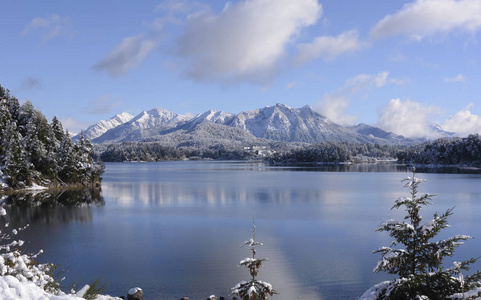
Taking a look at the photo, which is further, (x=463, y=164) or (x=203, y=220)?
(x=463, y=164)

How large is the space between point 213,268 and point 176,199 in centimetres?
2973

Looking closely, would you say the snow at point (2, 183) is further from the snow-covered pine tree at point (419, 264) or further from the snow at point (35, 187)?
the snow-covered pine tree at point (419, 264)

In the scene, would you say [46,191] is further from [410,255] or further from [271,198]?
[410,255]

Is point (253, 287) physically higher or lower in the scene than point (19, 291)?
lower

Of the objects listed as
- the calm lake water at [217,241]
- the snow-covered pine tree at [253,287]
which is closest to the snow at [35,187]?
the calm lake water at [217,241]

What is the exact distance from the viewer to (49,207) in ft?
131

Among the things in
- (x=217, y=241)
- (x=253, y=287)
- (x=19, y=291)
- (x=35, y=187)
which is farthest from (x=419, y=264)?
(x=35, y=187)

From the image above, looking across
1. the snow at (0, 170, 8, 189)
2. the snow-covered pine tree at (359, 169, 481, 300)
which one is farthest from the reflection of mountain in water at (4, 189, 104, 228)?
the snow-covered pine tree at (359, 169, 481, 300)

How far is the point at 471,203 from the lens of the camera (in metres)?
42.8

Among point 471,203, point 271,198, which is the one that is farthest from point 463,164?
point 271,198

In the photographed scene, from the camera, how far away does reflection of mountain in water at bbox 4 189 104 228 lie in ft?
108

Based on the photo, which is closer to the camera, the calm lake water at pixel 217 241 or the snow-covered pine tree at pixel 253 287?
the snow-covered pine tree at pixel 253 287

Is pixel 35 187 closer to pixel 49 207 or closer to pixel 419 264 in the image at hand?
pixel 49 207

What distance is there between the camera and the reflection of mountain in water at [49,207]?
32.9 m
